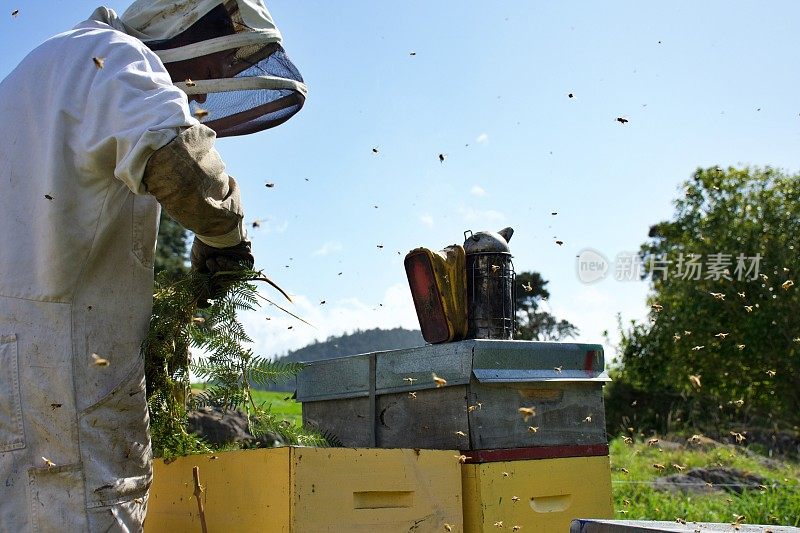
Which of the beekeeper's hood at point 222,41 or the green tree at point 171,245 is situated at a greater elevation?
the green tree at point 171,245

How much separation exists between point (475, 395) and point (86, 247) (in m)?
1.19

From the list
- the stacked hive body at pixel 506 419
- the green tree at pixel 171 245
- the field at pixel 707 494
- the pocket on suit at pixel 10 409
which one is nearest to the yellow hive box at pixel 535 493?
the stacked hive body at pixel 506 419

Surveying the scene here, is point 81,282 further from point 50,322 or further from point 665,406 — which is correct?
point 665,406

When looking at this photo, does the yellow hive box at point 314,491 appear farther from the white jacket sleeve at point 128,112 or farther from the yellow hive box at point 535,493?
the white jacket sleeve at point 128,112

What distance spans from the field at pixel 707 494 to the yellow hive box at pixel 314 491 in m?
2.23

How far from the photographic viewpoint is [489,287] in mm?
2861

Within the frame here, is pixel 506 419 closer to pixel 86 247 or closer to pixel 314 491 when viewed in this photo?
pixel 314 491

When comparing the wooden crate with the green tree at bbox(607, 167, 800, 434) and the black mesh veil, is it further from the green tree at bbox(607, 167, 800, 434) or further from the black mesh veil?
the green tree at bbox(607, 167, 800, 434)

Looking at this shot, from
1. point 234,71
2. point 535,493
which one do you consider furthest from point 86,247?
point 535,493

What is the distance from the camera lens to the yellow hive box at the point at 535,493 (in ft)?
7.19

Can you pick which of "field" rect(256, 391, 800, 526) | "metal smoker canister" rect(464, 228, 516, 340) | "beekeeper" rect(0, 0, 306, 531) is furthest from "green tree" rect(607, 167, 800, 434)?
"beekeeper" rect(0, 0, 306, 531)

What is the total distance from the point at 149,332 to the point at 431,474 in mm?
812

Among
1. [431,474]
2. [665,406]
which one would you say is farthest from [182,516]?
[665,406]

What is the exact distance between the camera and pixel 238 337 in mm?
2020
